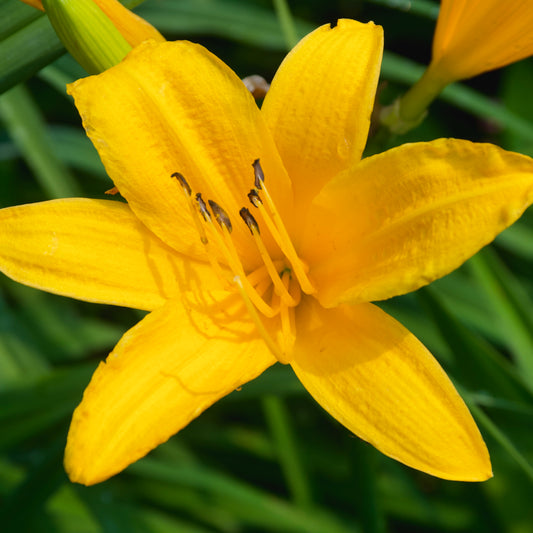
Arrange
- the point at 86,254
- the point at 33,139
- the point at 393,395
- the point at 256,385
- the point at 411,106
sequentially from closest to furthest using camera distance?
the point at 393,395 → the point at 86,254 → the point at 411,106 → the point at 256,385 → the point at 33,139

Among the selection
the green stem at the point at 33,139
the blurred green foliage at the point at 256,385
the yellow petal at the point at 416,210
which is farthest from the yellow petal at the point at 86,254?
the green stem at the point at 33,139

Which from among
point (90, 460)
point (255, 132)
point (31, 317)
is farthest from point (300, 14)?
point (90, 460)

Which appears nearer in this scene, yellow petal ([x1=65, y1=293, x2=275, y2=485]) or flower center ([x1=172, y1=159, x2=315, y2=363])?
yellow petal ([x1=65, y1=293, x2=275, y2=485])

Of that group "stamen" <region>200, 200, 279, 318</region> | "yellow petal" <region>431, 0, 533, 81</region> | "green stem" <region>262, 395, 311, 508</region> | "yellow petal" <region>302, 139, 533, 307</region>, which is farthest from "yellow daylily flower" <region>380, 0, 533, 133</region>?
"green stem" <region>262, 395, 311, 508</region>

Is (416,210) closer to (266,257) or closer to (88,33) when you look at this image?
(266,257)

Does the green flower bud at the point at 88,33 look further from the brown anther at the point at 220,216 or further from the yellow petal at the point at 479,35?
the yellow petal at the point at 479,35

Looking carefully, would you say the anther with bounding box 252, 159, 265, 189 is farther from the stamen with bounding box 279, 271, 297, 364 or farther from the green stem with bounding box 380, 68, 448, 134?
the green stem with bounding box 380, 68, 448, 134

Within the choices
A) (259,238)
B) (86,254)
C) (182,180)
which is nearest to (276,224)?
(259,238)
